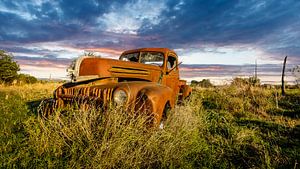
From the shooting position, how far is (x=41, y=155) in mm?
3207

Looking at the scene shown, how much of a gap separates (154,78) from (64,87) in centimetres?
222

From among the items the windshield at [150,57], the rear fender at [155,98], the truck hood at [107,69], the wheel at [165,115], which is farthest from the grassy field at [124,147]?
the windshield at [150,57]

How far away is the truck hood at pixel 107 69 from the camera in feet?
14.9

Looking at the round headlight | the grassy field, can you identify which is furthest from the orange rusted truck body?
the grassy field

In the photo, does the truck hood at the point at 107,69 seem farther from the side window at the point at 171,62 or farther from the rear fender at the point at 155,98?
the side window at the point at 171,62

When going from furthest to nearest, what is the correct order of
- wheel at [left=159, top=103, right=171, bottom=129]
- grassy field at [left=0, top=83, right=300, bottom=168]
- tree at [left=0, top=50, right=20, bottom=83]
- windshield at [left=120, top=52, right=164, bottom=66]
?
tree at [left=0, top=50, right=20, bottom=83] < windshield at [left=120, top=52, right=164, bottom=66] < wheel at [left=159, top=103, right=171, bottom=129] < grassy field at [left=0, top=83, right=300, bottom=168]

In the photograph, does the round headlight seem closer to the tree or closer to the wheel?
the wheel

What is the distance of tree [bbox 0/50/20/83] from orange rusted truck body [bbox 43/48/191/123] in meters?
21.9

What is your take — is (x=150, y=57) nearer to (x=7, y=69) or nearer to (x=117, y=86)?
(x=117, y=86)

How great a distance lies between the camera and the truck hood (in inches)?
178

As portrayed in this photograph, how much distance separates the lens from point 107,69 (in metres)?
4.64

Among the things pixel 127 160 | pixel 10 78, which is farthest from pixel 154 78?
pixel 10 78

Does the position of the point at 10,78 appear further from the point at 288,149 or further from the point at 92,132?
the point at 288,149

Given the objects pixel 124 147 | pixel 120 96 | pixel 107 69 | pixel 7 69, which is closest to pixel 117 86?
pixel 120 96
